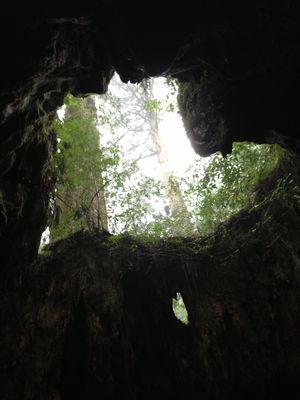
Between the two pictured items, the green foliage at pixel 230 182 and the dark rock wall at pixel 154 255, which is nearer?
the dark rock wall at pixel 154 255

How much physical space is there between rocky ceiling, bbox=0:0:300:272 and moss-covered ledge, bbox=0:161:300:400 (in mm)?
1086

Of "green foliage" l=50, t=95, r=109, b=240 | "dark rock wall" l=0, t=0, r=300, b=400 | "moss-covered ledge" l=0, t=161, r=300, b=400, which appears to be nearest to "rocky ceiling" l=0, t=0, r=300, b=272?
"dark rock wall" l=0, t=0, r=300, b=400

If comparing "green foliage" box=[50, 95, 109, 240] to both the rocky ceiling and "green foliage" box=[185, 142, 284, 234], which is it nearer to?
the rocky ceiling

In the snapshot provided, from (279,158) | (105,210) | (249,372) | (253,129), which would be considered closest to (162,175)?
(105,210)

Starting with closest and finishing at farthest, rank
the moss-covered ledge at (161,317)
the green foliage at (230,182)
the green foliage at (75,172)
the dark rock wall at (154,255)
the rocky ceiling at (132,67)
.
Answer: the rocky ceiling at (132,67) → the dark rock wall at (154,255) → the moss-covered ledge at (161,317) → the green foliage at (75,172) → the green foliage at (230,182)

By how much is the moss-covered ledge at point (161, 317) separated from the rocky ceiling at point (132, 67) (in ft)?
3.56

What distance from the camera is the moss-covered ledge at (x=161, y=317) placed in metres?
5.52

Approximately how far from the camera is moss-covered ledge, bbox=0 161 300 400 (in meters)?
5.52

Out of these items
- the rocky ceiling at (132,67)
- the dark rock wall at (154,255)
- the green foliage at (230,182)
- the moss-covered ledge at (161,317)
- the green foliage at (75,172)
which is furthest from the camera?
the green foliage at (230,182)

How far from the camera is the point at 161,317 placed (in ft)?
21.0

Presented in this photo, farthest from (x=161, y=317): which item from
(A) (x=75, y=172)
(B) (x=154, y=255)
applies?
(A) (x=75, y=172)

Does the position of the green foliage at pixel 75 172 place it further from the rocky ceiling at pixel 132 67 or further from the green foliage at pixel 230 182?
the green foliage at pixel 230 182

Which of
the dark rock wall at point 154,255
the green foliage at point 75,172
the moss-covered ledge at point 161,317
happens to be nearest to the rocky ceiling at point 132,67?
the dark rock wall at point 154,255

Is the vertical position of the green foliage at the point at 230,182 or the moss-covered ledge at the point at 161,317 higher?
the green foliage at the point at 230,182
